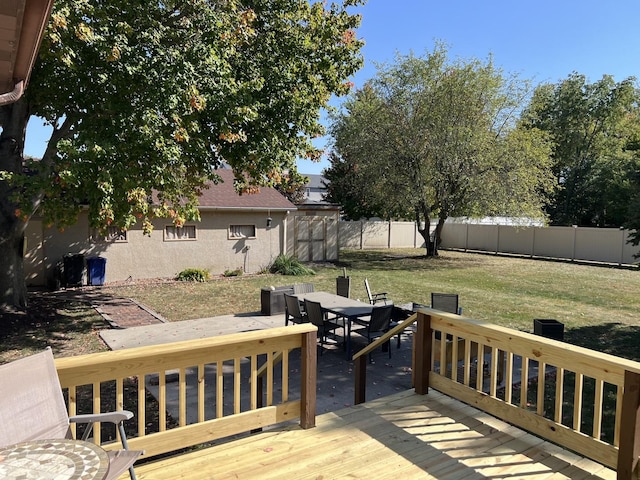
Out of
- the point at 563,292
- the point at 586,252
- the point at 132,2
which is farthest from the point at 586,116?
the point at 132,2

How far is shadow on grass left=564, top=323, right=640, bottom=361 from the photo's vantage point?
707 centimetres

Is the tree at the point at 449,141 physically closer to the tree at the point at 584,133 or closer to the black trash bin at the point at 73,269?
the tree at the point at 584,133

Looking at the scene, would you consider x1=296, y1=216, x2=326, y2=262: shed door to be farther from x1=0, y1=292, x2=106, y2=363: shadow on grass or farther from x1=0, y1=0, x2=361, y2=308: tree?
x1=0, y1=292, x2=106, y2=363: shadow on grass

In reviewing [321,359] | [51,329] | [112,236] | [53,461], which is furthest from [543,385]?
[112,236]

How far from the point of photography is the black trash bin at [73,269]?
1291cm

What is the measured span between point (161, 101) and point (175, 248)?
8879 mm

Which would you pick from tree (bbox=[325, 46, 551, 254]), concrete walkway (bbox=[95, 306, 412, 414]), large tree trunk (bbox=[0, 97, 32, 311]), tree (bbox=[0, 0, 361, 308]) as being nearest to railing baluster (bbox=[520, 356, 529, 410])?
concrete walkway (bbox=[95, 306, 412, 414])

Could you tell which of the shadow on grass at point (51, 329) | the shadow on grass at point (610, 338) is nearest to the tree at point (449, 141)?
the shadow on grass at point (610, 338)

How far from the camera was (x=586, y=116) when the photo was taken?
2964 centimetres

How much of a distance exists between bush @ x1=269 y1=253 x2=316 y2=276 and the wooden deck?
1213 cm

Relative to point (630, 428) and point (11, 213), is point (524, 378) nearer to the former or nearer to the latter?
point (630, 428)

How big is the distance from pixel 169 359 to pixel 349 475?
149 centimetres

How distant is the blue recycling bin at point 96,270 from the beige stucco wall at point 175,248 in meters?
0.36

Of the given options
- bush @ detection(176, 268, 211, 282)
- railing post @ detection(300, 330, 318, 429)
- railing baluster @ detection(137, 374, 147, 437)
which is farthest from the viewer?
bush @ detection(176, 268, 211, 282)
